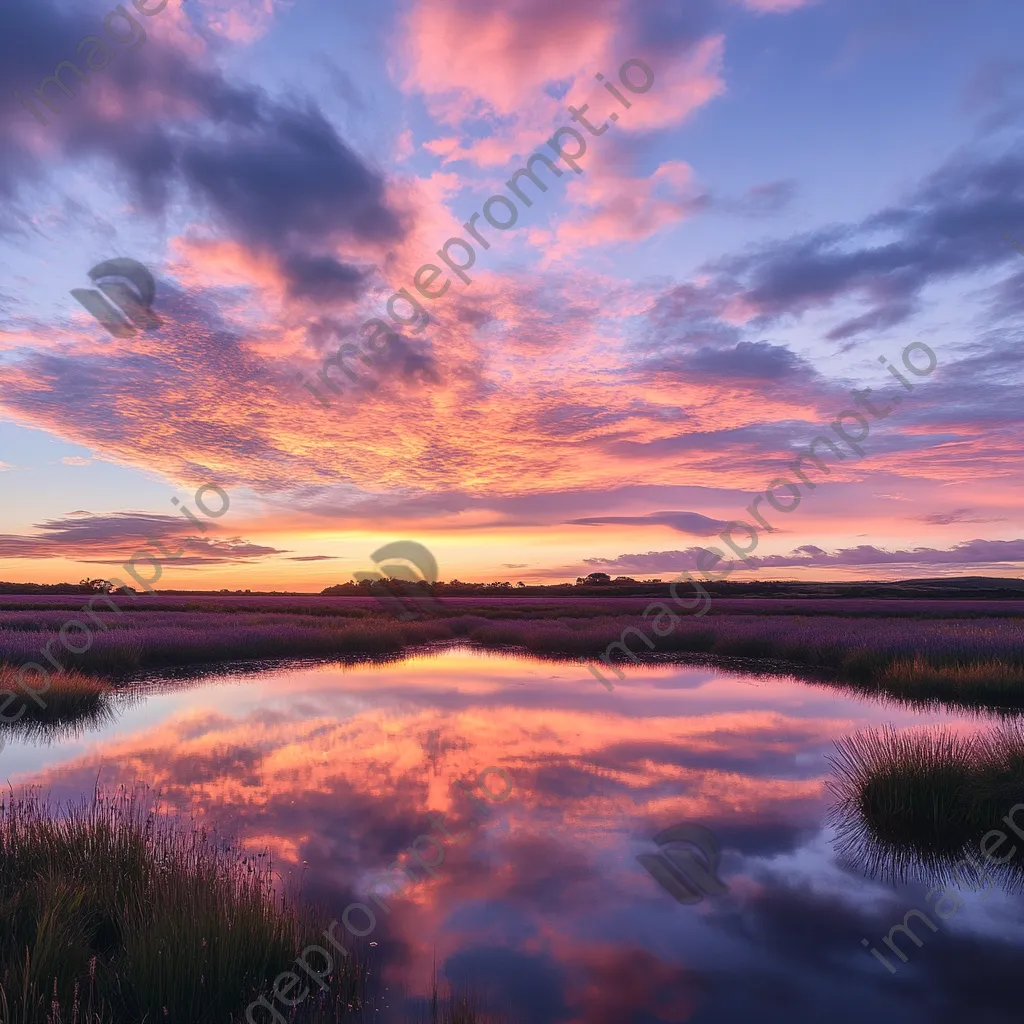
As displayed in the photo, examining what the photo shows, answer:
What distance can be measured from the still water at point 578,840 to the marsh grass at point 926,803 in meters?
0.37

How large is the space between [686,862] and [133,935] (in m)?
5.26

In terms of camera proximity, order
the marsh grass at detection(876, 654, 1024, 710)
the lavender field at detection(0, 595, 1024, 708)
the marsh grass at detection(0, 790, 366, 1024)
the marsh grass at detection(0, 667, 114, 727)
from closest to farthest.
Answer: the marsh grass at detection(0, 790, 366, 1024) → the marsh grass at detection(0, 667, 114, 727) → the marsh grass at detection(876, 654, 1024, 710) → the lavender field at detection(0, 595, 1024, 708)

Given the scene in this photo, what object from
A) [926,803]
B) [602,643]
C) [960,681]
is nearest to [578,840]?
[926,803]

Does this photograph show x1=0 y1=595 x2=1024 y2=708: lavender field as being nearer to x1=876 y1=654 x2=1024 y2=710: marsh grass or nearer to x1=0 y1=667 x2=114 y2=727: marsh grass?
x1=876 y1=654 x2=1024 y2=710: marsh grass

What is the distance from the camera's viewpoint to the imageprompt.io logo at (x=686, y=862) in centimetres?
667

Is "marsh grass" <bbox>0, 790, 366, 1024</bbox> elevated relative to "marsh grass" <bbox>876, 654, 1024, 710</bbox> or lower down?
elevated

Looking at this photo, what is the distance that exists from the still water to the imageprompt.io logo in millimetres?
139

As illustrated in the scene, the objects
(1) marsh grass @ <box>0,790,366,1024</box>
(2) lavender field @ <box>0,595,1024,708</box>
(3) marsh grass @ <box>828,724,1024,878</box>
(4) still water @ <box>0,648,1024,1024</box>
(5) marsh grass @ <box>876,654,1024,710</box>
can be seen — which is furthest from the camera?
(2) lavender field @ <box>0,595,1024,708</box>

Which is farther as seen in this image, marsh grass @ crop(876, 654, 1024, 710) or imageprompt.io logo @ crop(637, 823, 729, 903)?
marsh grass @ crop(876, 654, 1024, 710)

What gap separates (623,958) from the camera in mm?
5344

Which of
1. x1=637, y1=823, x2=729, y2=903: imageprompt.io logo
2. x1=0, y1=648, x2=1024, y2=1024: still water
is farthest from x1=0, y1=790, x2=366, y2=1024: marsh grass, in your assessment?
x1=637, y1=823, x2=729, y2=903: imageprompt.io logo

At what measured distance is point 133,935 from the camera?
4.57 meters

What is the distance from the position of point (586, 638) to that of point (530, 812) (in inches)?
853

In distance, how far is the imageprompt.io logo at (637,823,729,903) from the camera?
6668mm
